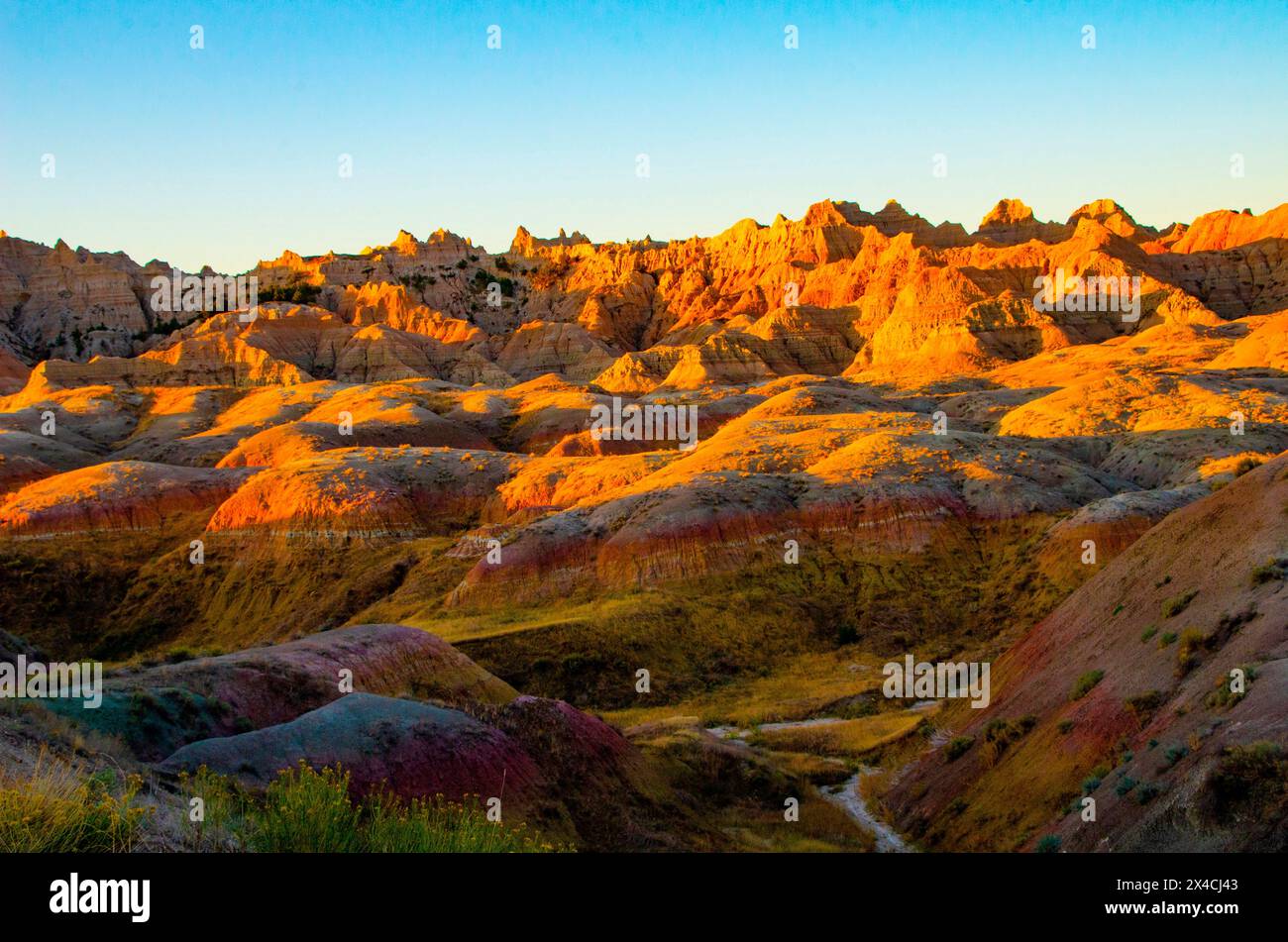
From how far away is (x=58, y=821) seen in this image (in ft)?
26.3

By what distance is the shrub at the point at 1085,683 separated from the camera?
2139cm

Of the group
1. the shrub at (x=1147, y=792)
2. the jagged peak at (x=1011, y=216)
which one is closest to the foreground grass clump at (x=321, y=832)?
the shrub at (x=1147, y=792)

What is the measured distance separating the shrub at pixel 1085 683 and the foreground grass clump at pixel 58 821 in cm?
1808

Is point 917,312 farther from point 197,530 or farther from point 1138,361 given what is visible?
point 197,530

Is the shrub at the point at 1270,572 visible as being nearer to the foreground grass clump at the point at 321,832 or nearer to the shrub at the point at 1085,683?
the shrub at the point at 1085,683

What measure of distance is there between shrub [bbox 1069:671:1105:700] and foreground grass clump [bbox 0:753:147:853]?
18077 millimetres

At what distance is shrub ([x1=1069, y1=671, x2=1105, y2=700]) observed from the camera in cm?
2139

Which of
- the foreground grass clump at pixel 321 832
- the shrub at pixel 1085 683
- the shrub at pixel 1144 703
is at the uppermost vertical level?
the foreground grass clump at pixel 321 832

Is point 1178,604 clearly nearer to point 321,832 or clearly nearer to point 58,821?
point 321,832

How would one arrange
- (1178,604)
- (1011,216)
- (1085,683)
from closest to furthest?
(1085,683), (1178,604), (1011,216)

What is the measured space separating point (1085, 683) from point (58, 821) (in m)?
18.9

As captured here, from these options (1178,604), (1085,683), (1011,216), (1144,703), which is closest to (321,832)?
(1144,703)

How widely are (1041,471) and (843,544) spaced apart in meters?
13.5

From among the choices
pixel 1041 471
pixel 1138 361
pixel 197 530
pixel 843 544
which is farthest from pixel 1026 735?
pixel 1138 361
